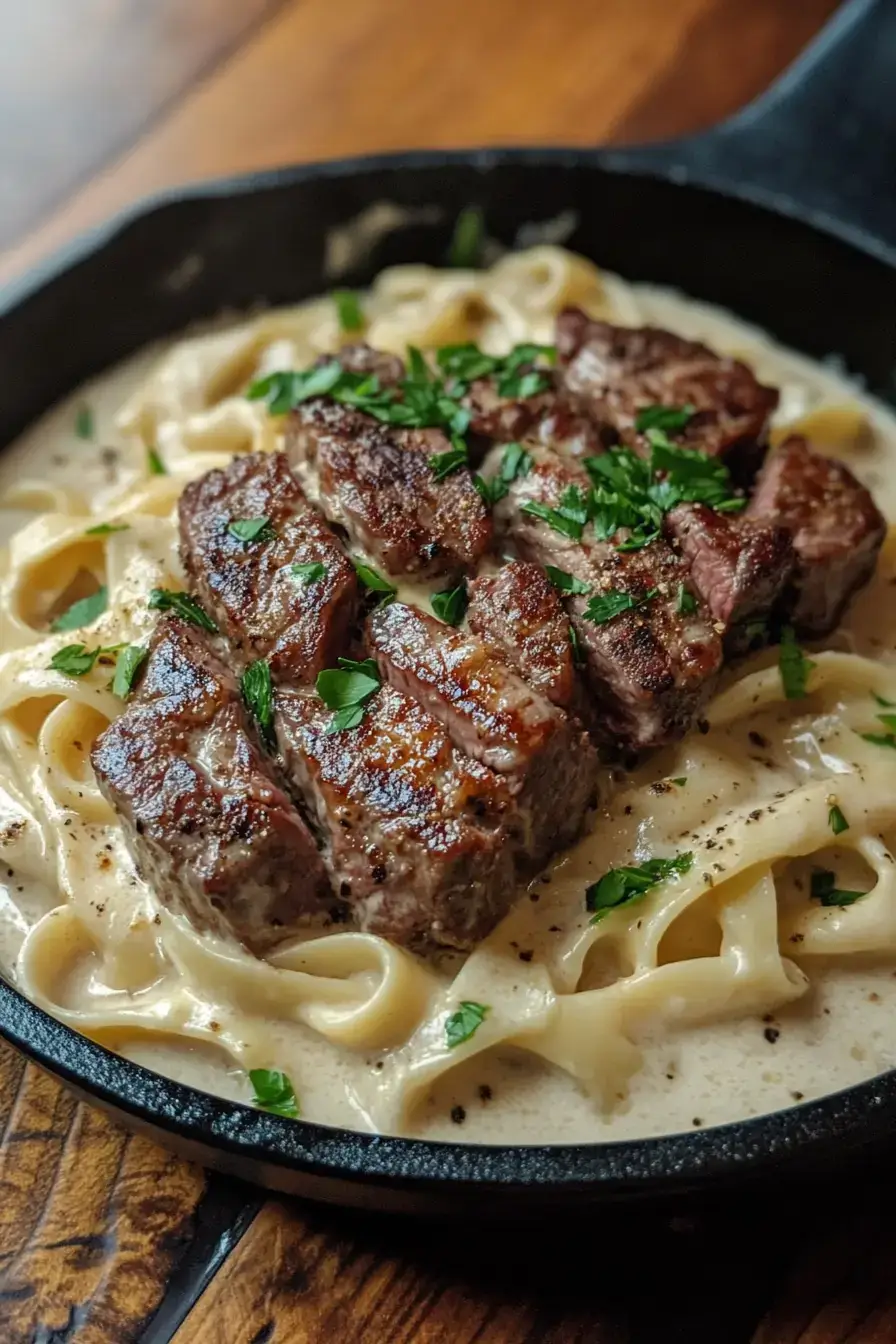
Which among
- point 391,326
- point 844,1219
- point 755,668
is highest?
point 391,326

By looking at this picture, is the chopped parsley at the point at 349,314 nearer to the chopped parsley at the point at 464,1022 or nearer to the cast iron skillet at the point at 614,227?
the cast iron skillet at the point at 614,227

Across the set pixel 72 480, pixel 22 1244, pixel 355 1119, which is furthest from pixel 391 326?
pixel 22 1244

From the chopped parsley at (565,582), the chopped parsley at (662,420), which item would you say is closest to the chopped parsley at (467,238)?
the chopped parsley at (662,420)

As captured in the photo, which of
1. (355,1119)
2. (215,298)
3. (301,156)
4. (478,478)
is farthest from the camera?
(301,156)

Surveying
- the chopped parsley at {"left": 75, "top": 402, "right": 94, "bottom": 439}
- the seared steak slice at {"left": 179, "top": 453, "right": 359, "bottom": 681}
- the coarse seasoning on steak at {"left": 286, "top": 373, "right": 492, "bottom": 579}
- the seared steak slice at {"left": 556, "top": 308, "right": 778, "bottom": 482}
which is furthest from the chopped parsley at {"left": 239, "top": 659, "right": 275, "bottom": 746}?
the chopped parsley at {"left": 75, "top": 402, "right": 94, "bottom": 439}

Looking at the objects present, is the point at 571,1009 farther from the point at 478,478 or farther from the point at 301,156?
the point at 301,156

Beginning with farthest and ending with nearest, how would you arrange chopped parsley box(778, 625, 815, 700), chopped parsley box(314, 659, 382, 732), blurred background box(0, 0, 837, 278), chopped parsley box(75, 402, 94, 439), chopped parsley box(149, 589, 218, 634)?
1. blurred background box(0, 0, 837, 278)
2. chopped parsley box(75, 402, 94, 439)
3. chopped parsley box(778, 625, 815, 700)
4. chopped parsley box(149, 589, 218, 634)
5. chopped parsley box(314, 659, 382, 732)

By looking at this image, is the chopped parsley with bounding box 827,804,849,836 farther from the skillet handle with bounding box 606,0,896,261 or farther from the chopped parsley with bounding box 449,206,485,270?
the chopped parsley with bounding box 449,206,485,270
